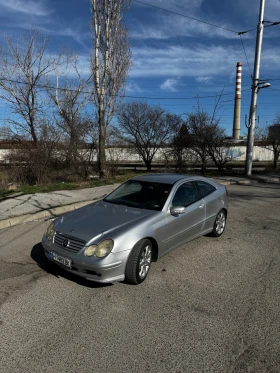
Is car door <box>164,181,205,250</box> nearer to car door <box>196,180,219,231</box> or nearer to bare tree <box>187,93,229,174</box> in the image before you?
car door <box>196,180,219,231</box>

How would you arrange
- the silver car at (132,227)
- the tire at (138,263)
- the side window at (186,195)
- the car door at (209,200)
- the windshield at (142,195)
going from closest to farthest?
the silver car at (132,227), the tire at (138,263), the windshield at (142,195), the side window at (186,195), the car door at (209,200)

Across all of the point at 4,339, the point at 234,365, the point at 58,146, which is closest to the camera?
the point at 234,365

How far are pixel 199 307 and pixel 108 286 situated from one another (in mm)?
1217

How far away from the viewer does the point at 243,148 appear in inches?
1634

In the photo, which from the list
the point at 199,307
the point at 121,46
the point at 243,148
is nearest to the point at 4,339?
the point at 199,307

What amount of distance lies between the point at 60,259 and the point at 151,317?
4.72 ft

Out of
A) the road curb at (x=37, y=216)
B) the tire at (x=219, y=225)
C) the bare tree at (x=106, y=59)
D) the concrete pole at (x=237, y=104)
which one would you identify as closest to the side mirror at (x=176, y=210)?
the tire at (x=219, y=225)

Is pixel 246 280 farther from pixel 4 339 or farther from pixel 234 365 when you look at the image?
pixel 4 339

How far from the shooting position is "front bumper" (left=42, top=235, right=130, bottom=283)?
358cm

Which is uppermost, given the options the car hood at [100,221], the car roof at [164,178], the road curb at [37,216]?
the car roof at [164,178]

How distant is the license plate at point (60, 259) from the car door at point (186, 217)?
1.53m

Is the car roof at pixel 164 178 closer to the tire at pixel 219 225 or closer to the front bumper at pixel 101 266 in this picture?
the tire at pixel 219 225

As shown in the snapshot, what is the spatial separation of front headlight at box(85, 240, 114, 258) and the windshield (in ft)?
3.74

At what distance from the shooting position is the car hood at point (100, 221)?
387 centimetres
